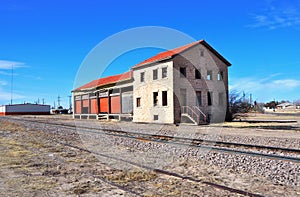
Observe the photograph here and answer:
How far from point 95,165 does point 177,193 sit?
330 centimetres

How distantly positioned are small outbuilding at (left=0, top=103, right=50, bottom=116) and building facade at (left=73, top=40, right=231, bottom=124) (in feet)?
223

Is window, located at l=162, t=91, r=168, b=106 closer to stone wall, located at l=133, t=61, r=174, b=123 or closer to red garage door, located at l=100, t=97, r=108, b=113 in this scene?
stone wall, located at l=133, t=61, r=174, b=123

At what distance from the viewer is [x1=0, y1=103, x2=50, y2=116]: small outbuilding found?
300 feet

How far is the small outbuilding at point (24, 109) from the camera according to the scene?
9144 centimetres

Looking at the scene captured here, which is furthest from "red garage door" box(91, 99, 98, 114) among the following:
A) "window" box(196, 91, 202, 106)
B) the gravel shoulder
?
the gravel shoulder

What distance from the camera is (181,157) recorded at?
30.3 feet

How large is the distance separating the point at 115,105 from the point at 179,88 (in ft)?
34.8

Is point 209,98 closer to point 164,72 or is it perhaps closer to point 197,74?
point 197,74

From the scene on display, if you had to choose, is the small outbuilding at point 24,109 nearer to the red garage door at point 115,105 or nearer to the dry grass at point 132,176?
the red garage door at point 115,105

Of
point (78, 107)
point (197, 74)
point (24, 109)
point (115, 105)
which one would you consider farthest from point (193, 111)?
point (24, 109)

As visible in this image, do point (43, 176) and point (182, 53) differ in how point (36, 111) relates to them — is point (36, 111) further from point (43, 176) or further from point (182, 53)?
point (43, 176)

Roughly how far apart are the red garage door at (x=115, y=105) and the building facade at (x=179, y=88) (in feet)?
1.04

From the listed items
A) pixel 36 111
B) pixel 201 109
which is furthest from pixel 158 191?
pixel 36 111

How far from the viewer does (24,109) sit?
308 ft
